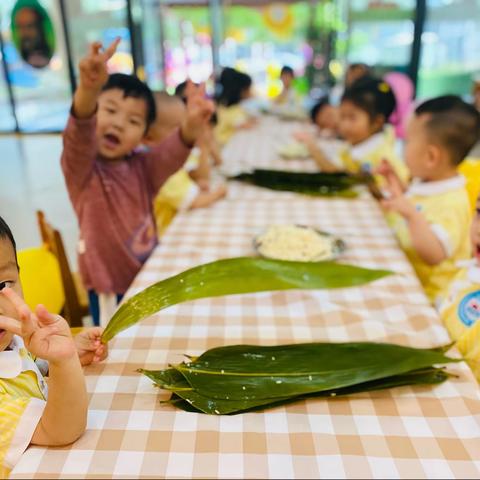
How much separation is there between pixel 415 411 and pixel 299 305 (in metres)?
0.41

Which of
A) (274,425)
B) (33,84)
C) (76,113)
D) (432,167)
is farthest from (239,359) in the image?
(33,84)

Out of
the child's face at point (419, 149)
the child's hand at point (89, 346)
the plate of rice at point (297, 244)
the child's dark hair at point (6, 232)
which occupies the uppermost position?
the child's dark hair at point (6, 232)

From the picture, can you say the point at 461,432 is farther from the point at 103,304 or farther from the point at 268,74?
the point at 268,74

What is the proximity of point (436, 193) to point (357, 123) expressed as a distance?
1118mm

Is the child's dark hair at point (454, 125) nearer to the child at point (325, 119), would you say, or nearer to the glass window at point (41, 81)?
the glass window at point (41, 81)

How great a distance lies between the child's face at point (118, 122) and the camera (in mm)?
1356

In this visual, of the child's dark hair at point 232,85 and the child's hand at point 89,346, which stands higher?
the child's dark hair at point 232,85

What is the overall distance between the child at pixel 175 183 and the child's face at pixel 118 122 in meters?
0.16

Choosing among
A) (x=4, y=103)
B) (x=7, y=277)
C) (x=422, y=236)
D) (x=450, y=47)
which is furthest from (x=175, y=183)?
(x=4, y=103)

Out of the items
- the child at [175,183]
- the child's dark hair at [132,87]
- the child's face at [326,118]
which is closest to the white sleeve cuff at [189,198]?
the child at [175,183]

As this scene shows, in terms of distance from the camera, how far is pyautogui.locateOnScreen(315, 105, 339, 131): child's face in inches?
142

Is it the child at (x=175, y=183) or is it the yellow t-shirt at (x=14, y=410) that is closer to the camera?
the yellow t-shirt at (x=14, y=410)

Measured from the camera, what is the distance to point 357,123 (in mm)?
2637

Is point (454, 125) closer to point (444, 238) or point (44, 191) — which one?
point (444, 238)
